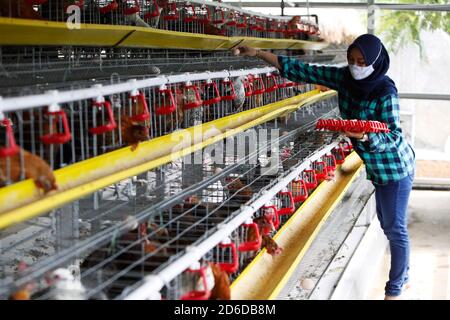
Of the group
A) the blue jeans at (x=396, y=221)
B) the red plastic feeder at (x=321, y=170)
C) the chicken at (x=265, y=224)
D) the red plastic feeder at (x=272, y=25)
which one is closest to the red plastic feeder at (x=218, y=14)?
the red plastic feeder at (x=272, y=25)

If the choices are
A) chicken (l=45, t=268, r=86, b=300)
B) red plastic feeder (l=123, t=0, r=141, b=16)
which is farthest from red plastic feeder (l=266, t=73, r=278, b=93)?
chicken (l=45, t=268, r=86, b=300)

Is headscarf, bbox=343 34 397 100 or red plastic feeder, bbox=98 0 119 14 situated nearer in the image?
red plastic feeder, bbox=98 0 119 14

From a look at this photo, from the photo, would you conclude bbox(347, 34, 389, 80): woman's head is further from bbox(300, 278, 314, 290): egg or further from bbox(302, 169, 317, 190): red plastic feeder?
bbox(300, 278, 314, 290): egg

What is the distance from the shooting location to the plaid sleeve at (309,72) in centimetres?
448

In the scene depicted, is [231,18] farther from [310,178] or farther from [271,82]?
[310,178]

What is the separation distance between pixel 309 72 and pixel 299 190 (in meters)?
0.76

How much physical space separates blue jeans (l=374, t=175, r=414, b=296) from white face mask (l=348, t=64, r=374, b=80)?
673mm

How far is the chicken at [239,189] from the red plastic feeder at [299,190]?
15.8 inches

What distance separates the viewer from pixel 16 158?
2090mm

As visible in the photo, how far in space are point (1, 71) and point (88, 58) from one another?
1.27m

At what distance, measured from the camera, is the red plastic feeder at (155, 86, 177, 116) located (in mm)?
2947

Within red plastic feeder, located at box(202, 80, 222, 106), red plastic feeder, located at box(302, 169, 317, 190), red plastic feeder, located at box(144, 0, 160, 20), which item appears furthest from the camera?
red plastic feeder, located at box(302, 169, 317, 190)

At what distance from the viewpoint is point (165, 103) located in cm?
321
